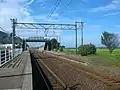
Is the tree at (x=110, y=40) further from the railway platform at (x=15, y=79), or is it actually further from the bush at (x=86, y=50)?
the railway platform at (x=15, y=79)

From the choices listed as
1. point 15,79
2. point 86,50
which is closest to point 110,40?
point 86,50

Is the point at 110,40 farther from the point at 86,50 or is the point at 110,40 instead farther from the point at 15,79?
the point at 15,79

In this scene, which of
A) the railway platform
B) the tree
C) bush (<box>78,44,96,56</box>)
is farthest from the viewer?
the tree

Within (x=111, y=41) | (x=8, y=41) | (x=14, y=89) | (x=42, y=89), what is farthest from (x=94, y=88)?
(x=8, y=41)

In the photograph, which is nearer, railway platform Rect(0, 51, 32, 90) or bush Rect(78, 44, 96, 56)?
railway platform Rect(0, 51, 32, 90)

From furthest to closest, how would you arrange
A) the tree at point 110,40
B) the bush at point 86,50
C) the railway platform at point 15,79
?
the tree at point 110,40, the bush at point 86,50, the railway platform at point 15,79

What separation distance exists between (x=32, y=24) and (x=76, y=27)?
11.1m

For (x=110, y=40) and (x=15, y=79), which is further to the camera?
(x=110, y=40)

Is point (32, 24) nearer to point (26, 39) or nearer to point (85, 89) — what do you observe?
point (85, 89)

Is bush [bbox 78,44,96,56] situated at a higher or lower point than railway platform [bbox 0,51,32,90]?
higher

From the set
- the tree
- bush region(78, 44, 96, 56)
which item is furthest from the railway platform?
the tree

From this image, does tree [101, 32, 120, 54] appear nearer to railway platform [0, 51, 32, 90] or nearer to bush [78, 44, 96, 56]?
bush [78, 44, 96, 56]

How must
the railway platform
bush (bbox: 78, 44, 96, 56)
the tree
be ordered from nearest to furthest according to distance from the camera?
the railway platform, bush (bbox: 78, 44, 96, 56), the tree

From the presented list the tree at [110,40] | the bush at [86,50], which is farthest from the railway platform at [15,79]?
the tree at [110,40]
